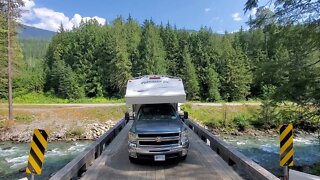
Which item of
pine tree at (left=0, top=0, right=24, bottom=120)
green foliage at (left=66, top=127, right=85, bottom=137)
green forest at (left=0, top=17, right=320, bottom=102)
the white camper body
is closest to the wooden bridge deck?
the white camper body

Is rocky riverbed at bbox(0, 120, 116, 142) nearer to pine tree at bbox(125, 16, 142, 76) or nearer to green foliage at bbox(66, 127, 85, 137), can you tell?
green foliage at bbox(66, 127, 85, 137)

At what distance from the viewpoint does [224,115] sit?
40.1 meters

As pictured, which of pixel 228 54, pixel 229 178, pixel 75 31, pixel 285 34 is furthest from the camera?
pixel 75 31

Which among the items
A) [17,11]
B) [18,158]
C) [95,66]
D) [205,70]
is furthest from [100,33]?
[18,158]

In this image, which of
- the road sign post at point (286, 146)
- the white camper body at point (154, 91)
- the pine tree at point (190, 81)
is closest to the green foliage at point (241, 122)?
the pine tree at point (190, 81)

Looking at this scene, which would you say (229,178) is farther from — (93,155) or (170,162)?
(93,155)

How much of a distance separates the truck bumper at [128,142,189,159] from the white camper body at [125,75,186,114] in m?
2.30

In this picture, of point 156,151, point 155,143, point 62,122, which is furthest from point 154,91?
point 62,122

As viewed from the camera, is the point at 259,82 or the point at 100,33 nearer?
the point at 259,82

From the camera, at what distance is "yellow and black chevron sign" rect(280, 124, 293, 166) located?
278 inches

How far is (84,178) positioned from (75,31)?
2814 inches

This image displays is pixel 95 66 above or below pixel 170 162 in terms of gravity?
above

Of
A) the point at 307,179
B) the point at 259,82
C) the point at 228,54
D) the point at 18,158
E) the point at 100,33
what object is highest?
the point at 100,33

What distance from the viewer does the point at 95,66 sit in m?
64.6
